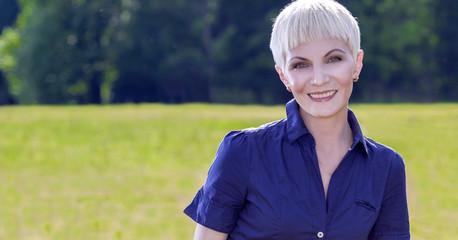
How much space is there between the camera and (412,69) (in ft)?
156

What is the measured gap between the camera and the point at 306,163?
7.75 feet

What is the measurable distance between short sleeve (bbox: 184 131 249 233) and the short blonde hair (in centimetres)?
37

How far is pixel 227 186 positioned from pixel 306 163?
279 mm

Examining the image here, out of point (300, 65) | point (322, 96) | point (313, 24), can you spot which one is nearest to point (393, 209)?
point (322, 96)

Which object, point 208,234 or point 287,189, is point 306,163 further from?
point 208,234

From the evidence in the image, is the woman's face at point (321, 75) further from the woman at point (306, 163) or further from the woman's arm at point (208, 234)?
the woman's arm at point (208, 234)

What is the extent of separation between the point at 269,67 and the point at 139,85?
9.05 metres

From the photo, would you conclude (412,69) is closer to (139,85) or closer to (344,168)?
(139,85)

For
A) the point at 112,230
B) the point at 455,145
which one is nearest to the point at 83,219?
the point at 112,230

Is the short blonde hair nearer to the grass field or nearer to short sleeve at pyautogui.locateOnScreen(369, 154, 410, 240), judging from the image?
short sleeve at pyautogui.locateOnScreen(369, 154, 410, 240)

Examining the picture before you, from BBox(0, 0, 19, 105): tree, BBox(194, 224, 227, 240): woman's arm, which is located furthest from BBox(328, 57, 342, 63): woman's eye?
BBox(0, 0, 19, 105): tree

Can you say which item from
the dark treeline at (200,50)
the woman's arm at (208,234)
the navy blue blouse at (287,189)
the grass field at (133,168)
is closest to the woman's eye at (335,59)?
the navy blue blouse at (287,189)

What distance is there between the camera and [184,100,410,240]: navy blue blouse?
2301 millimetres

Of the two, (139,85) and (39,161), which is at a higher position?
(39,161)
